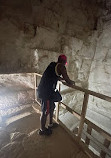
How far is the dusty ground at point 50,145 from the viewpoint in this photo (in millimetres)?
1480

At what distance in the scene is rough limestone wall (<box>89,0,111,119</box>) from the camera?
11.0ft

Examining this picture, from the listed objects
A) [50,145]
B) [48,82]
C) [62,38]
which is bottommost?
[50,145]

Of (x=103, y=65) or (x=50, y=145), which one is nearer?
(x=50, y=145)

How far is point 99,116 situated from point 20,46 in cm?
380

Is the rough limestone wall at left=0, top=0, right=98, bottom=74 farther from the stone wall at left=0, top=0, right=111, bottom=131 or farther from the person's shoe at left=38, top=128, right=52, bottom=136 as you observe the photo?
the person's shoe at left=38, top=128, right=52, bottom=136

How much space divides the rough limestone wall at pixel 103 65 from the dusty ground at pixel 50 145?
2448 mm

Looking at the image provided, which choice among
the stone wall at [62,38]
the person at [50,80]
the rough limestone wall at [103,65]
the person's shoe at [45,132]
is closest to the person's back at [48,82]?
the person at [50,80]

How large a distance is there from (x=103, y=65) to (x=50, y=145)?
3.11 metres

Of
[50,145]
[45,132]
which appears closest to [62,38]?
[45,132]

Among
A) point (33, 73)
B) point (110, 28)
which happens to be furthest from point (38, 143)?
point (110, 28)

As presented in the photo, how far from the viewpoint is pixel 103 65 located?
3562 mm

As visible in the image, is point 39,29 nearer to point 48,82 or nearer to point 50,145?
point 48,82

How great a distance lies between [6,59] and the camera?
2232 mm

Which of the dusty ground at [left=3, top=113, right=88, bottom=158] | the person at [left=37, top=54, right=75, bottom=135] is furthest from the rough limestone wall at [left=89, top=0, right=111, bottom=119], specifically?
the person at [left=37, top=54, right=75, bottom=135]
